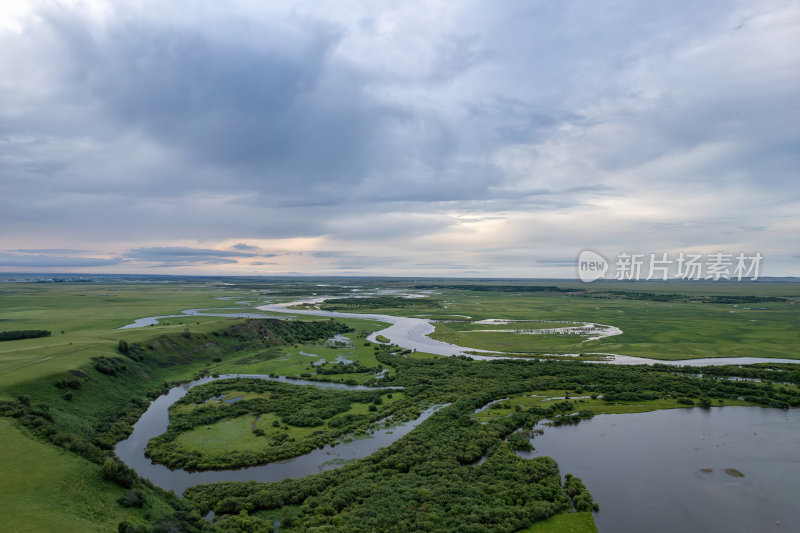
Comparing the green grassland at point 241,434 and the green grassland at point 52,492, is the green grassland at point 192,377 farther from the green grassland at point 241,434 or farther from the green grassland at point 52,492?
the green grassland at point 241,434

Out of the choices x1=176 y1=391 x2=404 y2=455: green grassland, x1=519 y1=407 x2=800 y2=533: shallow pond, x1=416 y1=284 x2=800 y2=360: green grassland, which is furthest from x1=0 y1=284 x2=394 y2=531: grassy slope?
x1=416 y1=284 x2=800 y2=360: green grassland

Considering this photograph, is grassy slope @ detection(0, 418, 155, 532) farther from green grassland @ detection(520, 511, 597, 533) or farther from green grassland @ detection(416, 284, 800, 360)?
green grassland @ detection(416, 284, 800, 360)

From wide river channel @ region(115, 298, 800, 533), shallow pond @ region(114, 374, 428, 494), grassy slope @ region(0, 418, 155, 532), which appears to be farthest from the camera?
shallow pond @ region(114, 374, 428, 494)

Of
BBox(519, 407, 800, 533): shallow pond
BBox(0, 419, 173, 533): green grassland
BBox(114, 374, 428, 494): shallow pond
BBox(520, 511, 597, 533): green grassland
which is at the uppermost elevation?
BBox(0, 419, 173, 533): green grassland

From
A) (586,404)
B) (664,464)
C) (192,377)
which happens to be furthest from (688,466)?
(192,377)

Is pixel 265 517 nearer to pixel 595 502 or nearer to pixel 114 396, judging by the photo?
pixel 595 502

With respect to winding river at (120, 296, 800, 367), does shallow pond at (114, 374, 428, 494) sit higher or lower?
lower

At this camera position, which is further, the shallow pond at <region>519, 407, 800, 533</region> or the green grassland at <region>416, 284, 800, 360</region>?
the green grassland at <region>416, 284, 800, 360</region>

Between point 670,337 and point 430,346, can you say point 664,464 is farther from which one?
point 670,337
